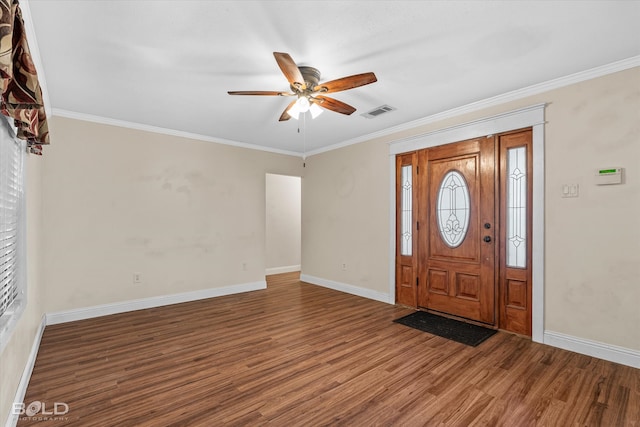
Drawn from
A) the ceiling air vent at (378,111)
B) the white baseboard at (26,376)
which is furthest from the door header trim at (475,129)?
the white baseboard at (26,376)

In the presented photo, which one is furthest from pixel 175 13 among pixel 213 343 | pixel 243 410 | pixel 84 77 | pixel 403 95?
pixel 213 343

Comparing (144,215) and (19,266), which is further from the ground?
(144,215)

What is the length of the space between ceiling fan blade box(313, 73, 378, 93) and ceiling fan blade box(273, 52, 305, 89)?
0.20 m

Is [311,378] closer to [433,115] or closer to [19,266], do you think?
[19,266]

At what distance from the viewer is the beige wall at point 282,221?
23.5 ft

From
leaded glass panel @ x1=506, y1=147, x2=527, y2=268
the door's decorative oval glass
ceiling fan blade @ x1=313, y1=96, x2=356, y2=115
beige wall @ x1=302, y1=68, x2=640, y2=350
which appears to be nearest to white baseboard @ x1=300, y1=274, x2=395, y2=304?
the door's decorative oval glass

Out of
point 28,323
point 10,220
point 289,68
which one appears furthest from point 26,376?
point 289,68

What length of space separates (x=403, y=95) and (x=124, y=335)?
4153 mm

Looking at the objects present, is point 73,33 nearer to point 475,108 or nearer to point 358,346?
point 358,346

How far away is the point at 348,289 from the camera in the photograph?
5.28 m

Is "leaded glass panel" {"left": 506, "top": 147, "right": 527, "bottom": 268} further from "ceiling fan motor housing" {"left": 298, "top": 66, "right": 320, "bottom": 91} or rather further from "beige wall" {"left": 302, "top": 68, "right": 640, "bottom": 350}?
"ceiling fan motor housing" {"left": 298, "top": 66, "right": 320, "bottom": 91}

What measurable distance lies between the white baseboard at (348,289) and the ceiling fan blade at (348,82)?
128 inches

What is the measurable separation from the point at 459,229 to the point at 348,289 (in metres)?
2.22

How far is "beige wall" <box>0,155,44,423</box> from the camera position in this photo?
1735mm
